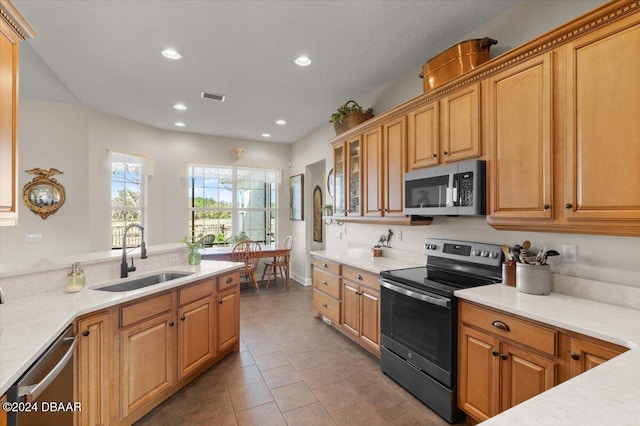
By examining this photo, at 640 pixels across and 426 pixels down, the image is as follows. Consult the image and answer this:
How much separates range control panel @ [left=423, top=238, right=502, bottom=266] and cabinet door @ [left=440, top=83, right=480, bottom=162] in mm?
710

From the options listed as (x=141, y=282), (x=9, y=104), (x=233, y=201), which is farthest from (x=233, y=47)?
(x=233, y=201)

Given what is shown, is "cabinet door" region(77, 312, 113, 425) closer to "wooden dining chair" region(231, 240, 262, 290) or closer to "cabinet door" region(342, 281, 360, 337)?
"cabinet door" region(342, 281, 360, 337)

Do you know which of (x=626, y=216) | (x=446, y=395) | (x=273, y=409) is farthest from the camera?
(x=273, y=409)

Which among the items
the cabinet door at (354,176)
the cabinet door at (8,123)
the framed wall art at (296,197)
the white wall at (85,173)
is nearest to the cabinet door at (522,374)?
the cabinet door at (354,176)

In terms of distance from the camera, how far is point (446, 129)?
246cm

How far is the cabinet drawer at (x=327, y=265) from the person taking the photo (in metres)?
3.45

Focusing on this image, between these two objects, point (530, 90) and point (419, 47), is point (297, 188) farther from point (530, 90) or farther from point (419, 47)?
point (530, 90)

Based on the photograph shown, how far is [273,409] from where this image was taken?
220 cm

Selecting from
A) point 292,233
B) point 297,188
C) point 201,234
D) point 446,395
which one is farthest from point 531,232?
point 201,234

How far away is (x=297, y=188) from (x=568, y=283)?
4.77 metres

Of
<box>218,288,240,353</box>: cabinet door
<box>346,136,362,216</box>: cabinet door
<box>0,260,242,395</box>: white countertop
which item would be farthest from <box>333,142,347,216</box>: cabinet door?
<box>0,260,242,395</box>: white countertop

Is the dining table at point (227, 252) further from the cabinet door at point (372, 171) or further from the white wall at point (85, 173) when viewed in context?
the cabinet door at point (372, 171)

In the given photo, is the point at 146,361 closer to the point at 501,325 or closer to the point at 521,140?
the point at 501,325

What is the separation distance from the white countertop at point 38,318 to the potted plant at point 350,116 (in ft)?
8.05
